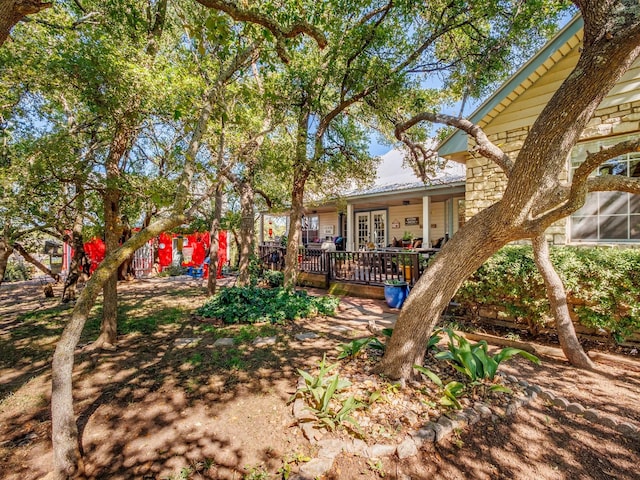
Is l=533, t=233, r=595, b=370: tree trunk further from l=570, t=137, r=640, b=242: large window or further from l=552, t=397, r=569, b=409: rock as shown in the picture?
l=570, t=137, r=640, b=242: large window

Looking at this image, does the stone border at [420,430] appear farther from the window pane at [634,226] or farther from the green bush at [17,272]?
the green bush at [17,272]

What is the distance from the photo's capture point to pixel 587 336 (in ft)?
15.0

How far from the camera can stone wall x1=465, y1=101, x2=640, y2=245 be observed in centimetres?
489

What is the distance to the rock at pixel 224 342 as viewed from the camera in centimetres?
459

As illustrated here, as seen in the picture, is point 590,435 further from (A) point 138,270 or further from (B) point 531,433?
(A) point 138,270

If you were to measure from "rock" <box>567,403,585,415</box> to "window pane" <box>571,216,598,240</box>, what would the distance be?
3865mm

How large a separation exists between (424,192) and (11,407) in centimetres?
1069

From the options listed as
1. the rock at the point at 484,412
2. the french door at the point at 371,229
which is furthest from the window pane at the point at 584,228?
the french door at the point at 371,229

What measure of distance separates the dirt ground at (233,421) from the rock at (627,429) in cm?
6

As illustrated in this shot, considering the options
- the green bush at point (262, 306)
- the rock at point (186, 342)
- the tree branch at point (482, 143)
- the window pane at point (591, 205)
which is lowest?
the rock at point (186, 342)

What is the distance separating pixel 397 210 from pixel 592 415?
11.7 meters

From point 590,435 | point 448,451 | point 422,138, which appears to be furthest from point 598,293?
point 422,138

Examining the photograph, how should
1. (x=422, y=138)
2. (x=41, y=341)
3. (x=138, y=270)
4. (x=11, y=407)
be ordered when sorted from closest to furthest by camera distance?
(x=11, y=407) → (x=41, y=341) → (x=422, y=138) → (x=138, y=270)

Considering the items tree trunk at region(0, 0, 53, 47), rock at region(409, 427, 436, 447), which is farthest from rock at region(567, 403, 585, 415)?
tree trunk at region(0, 0, 53, 47)
